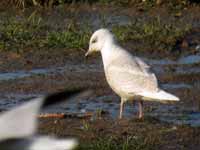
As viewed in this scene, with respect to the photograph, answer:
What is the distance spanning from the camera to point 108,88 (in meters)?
9.42

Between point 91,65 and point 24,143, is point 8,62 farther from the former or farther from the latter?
point 24,143

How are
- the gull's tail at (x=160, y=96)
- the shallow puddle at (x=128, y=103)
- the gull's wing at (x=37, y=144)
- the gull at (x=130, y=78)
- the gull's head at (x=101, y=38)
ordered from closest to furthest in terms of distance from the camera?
1. the gull's wing at (x=37, y=144)
2. the gull's tail at (x=160, y=96)
3. the gull at (x=130, y=78)
4. the shallow puddle at (x=128, y=103)
5. the gull's head at (x=101, y=38)

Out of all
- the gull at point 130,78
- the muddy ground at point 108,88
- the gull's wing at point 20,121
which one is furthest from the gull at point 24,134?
the gull at point 130,78

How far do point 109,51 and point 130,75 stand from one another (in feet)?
1.72

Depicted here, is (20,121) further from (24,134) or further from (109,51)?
(109,51)

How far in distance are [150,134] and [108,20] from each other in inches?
257

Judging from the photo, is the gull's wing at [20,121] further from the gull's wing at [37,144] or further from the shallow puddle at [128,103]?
the shallow puddle at [128,103]

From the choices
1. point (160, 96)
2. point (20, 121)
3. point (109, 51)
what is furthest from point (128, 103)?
point (20, 121)

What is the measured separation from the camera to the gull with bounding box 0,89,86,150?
0.74 m

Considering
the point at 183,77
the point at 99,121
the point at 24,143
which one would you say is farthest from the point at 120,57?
the point at 24,143

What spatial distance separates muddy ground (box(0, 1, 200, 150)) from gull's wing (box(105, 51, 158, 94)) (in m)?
0.34

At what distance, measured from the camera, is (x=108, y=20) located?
13391 millimetres

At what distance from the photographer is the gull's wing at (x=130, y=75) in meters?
7.63

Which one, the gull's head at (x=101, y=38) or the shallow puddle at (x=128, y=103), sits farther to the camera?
the gull's head at (x=101, y=38)
